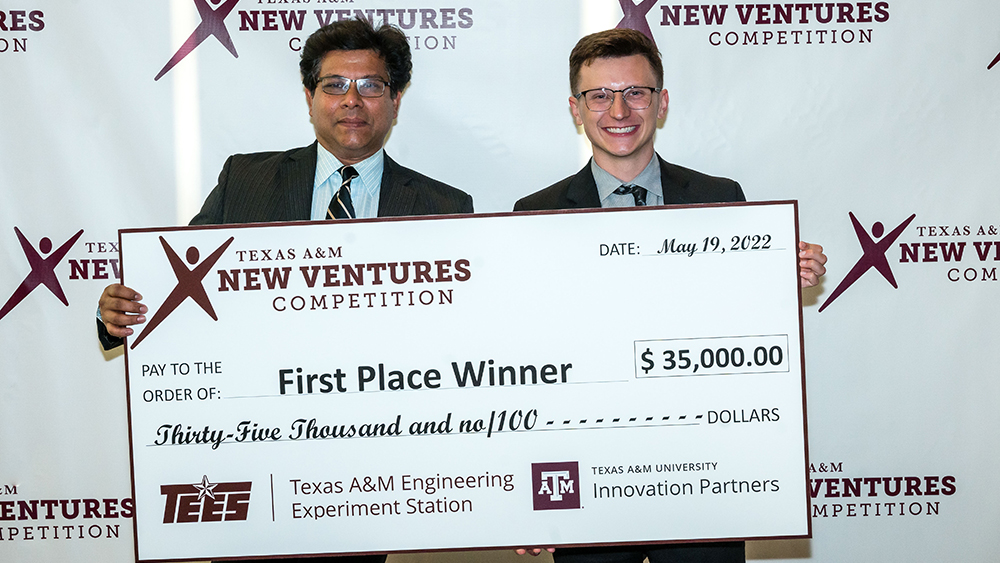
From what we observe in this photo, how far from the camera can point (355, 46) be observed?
2117 millimetres

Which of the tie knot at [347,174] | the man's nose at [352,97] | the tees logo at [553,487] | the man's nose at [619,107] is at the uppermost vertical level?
the man's nose at [352,97]

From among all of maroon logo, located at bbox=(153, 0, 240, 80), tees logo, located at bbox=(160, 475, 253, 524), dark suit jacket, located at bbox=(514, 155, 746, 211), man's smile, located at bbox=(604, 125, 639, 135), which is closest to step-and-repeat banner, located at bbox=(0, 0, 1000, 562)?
maroon logo, located at bbox=(153, 0, 240, 80)

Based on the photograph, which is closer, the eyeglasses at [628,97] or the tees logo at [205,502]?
the tees logo at [205,502]

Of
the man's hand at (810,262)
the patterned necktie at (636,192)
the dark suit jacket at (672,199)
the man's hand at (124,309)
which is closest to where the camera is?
the man's hand at (124,309)

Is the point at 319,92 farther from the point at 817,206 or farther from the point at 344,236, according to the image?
the point at 817,206

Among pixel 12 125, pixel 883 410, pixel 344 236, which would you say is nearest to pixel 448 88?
pixel 344 236

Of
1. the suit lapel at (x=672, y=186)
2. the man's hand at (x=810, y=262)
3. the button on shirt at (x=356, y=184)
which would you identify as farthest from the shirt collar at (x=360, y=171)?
the man's hand at (x=810, y=262)

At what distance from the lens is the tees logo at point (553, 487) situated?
1.76 meters

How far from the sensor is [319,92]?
2123 millimetres

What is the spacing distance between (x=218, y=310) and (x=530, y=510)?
0.85 m

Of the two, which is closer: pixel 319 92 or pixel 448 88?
pixel 319 92

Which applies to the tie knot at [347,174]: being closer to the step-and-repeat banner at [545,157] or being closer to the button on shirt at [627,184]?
the step-and-repeat banner at [545,157]

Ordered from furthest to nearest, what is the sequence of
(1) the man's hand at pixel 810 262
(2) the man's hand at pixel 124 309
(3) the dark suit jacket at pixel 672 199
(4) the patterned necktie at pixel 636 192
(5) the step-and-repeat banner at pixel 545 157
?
(5) the step-and-repeat banner at pixel 545 157 < (4) the patterned necktie at pixel 636 192 < (3) the dark suit jacket at pixel 672 199 < (1) the man's hand at pixel 810 262 < (2) the man's hand at pixel 124 309

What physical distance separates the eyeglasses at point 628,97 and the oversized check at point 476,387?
418 mm
